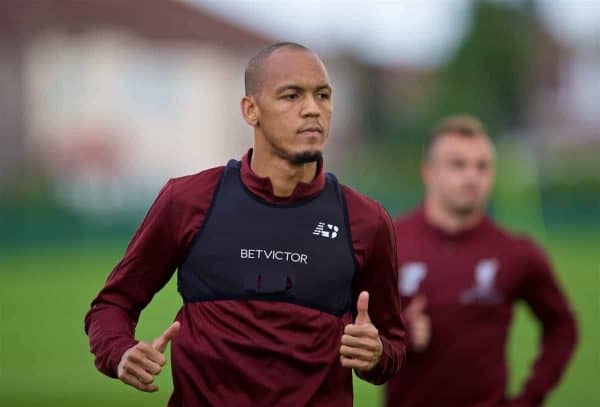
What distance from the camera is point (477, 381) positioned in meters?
6.88

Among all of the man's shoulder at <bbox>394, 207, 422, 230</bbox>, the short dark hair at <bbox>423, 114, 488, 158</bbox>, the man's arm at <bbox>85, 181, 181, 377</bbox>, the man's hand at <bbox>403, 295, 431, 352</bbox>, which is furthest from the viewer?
the short dark hair at <bbox>423, 114, 488, 158</bbox>

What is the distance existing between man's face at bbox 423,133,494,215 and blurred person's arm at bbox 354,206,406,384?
7.73 ft

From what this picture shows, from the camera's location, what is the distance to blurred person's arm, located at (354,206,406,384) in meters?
4.85

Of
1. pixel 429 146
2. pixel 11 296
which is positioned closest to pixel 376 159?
pixel 11 296

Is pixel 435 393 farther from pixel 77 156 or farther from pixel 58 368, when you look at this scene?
pixel 77 156

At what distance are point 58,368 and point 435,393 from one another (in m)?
8.24

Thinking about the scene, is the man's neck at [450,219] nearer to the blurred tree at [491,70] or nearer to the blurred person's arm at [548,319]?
the blurred person's arm at [548,319]

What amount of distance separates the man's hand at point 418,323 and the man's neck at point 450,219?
0.54 meters

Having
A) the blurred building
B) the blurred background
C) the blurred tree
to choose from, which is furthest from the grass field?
the blurred tree

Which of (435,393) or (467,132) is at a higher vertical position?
(467,132)

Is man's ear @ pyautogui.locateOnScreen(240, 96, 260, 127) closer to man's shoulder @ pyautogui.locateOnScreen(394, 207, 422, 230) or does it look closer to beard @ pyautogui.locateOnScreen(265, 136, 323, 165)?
beard @ pyautogui.locateOnScreen(265, 136, 323, 165)

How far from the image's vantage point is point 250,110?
4.98 m

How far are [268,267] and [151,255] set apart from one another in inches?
18.9

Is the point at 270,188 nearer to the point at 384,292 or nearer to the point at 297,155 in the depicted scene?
the point at 297,155
